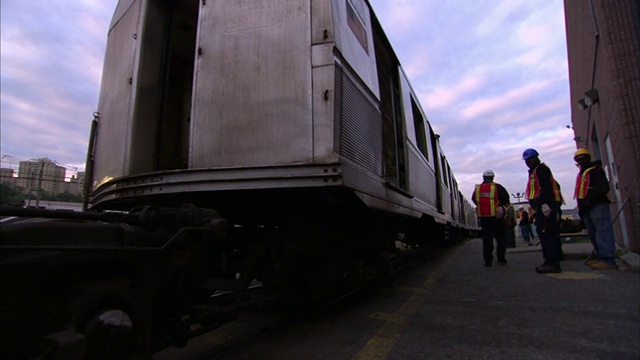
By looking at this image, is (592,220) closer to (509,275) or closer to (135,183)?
(509,275)

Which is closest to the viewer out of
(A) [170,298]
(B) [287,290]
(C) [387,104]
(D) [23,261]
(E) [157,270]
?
(D) [23,261]

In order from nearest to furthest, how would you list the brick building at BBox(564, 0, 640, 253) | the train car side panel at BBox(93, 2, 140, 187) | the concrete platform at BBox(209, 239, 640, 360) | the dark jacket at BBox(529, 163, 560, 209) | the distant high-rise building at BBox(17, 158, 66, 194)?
the concrete platform at BBox(209, 239, 640, 360)
the train car side panel at BBox(93, 2, 140, 187)
the dark jacket at BBox(529, 163, 560, 209)
the brick building at BBox(564, 0, 640, 253)
the distant high-rise building at BBox(17, 158, 66, 194)

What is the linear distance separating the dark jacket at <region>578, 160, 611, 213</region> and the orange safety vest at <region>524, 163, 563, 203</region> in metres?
0.34

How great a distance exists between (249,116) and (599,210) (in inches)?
207

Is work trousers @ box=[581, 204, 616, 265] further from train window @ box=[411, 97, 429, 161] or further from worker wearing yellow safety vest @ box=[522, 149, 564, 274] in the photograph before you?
train window @ box=[411, 97, 429, 161]

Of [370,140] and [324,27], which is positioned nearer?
[324,27]

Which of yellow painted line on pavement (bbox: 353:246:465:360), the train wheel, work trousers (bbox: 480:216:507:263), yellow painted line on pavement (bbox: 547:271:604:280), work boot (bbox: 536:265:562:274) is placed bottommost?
yellow painted line on pavement (bbox: 353:246:465:360)

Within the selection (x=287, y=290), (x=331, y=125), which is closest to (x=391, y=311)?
(x=287, y=290)

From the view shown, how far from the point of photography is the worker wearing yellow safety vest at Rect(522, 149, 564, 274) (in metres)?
5.29

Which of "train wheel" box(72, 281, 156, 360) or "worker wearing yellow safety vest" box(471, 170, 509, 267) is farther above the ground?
"worker wearing yellow safety vest" box(471, 170, 509, 267)

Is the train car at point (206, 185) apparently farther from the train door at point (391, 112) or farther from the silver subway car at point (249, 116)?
the train door at point (391, 112)

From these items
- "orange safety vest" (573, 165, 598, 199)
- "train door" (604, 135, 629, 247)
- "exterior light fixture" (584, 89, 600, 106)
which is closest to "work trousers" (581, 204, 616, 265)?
"orange safety vest" (573, 165, 598, 199)

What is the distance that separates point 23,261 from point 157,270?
0.57 meters

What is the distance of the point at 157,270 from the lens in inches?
69.3
